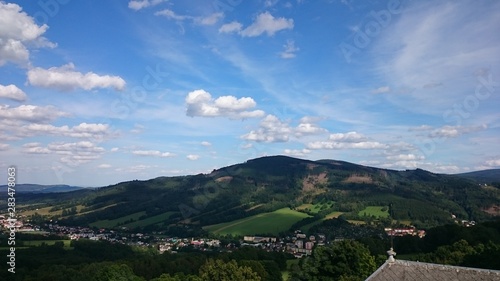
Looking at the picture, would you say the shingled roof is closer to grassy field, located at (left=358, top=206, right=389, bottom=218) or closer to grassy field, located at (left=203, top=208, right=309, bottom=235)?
grassy field, located at (left=203, top=208, right=309, bottom=235)

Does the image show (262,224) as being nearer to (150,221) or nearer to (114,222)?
(150,221)

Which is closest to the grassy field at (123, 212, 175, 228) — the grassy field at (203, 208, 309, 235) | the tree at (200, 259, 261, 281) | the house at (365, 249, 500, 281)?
the grassy field at (203, 208, 309, 235)

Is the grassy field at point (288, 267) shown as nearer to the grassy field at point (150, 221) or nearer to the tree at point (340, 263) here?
the tree at point (340, 263)

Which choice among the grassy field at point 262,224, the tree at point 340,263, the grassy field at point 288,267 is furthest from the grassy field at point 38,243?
the tree at point 340,263

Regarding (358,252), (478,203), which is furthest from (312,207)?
(358,252)

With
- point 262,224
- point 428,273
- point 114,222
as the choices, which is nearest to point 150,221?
point 114,222

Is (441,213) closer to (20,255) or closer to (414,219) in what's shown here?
(414,219)
